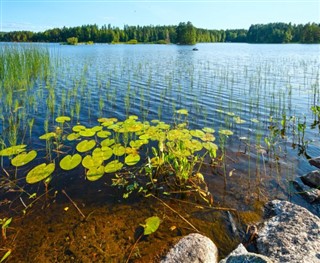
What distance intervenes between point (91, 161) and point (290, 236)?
11.8 ft

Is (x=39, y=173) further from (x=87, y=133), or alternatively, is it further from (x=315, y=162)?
(x=315, y=162)

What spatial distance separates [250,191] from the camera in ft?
13.8

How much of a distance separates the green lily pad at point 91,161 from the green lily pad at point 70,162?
0.14 m

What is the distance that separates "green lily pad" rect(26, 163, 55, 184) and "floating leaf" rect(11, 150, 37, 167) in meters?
0.39

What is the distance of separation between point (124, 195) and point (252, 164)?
287cm

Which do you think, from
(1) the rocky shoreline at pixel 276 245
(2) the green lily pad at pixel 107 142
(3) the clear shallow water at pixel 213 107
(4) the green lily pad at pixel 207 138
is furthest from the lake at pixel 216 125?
(2) the green lily pad at pixel 107 142

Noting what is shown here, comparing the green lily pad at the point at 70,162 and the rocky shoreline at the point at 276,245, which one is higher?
the green lily pad at the point at 70,162

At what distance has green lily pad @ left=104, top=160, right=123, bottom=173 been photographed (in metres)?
4.51

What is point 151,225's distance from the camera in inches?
132

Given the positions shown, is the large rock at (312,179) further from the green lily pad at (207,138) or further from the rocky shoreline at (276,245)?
the green lily pad at (207,138)

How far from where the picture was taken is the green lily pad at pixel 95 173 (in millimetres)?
4312

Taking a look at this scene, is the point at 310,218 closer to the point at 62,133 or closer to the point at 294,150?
the point at 294,150

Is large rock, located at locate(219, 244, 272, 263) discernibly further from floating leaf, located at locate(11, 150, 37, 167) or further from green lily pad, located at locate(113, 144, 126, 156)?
floating leaf, located at locate(11, 150, 37, 167)

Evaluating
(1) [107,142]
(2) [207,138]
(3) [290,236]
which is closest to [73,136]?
(1) [107,142]
